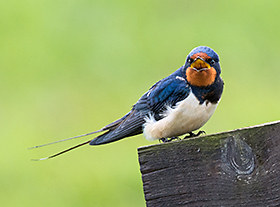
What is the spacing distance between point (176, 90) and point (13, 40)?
650 centimetres

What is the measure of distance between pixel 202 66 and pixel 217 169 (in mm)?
1264

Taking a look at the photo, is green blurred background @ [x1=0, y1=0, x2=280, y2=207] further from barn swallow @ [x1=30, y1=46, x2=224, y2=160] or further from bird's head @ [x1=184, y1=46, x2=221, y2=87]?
bird's head @ [x1=184, y1=46, x2=221, y2=87]

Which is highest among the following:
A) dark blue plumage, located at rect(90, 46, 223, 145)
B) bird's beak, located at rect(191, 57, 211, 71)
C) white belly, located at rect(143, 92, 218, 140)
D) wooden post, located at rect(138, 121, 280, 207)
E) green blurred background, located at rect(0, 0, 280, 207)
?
green blurred background, located at rect(0, 0, 280, 207)

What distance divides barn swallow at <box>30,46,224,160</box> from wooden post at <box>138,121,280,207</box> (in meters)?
1.14

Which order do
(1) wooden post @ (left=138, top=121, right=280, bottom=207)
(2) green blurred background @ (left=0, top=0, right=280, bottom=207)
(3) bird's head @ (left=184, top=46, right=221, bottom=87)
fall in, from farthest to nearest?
(2) green blurred background @ (left=0, top=0, right=280, bottom=207) < (3) bird's head @ (left=184, top=46, right=221, bottom=87) < (1) wooden post @ (left=138, top=121, right=280, bottom=207)

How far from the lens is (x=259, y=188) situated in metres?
2.20

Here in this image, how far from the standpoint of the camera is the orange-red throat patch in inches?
135

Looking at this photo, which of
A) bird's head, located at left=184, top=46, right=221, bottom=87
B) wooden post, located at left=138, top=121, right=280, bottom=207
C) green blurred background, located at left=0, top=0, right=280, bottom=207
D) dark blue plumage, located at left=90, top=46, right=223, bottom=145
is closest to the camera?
wooden post, located at left=138, top=121, right=280, bottom=207

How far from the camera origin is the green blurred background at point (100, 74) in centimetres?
710

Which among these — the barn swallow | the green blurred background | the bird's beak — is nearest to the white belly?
the barn swallow

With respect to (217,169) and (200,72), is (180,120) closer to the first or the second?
(200,72)

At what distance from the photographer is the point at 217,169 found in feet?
7.32

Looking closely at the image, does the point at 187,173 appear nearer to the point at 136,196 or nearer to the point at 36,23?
the point at 136,196

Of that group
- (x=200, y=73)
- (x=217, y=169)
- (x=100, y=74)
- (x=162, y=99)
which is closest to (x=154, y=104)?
(x=162, y=99)
